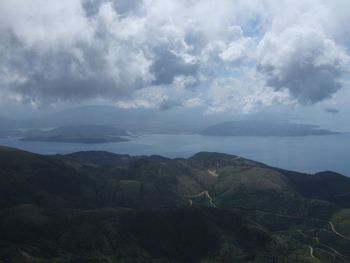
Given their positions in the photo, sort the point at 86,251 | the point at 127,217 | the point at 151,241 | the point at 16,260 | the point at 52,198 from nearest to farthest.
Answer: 1. the point at 16,260
2. the point at 86,251
3. the point at 151,241
4. the point at 127,217
5. the point at 52,198

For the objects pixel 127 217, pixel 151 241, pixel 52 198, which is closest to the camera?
pixel 151 241

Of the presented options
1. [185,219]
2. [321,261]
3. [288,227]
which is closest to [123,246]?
[185,219]

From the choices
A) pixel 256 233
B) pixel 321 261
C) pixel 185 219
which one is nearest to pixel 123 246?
pixel 185 219

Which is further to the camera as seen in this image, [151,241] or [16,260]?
[151,241]

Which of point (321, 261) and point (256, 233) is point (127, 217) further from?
point (321, 261)

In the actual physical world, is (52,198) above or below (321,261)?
above

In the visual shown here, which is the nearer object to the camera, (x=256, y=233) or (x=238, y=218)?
(x=256, y=233)

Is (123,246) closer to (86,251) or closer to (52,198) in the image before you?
(86,251)

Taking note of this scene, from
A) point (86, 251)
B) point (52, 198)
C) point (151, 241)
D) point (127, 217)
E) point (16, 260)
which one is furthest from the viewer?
point (52, 198)
